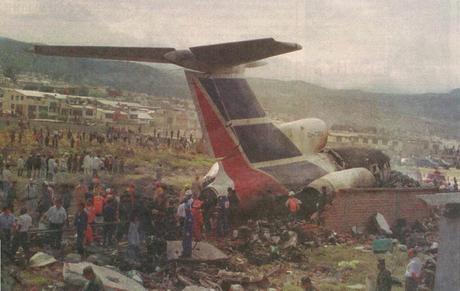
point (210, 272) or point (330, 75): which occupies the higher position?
point (330, 75)

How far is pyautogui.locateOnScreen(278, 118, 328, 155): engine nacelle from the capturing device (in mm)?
6145

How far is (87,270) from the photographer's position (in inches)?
227

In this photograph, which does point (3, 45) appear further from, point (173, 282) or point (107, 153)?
point (173, 282)

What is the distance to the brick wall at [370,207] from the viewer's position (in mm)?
6238

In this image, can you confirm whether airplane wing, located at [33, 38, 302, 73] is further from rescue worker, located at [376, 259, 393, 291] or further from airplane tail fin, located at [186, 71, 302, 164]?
rescue worker, located at [376, 259, 393, 291]

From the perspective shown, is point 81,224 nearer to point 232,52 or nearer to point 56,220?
point 56,220

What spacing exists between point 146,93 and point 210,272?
1475mm

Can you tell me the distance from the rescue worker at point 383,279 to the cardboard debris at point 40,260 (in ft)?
8.57

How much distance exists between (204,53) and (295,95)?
79 cm

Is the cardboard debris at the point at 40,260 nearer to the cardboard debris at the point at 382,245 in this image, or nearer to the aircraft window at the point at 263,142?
the aircraft window at the point at 263,142

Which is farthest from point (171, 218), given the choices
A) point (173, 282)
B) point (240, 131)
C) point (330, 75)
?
point (330, 75)

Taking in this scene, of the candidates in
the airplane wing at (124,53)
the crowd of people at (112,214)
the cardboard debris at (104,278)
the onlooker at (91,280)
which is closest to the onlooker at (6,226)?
the crowd of people at (112,214)

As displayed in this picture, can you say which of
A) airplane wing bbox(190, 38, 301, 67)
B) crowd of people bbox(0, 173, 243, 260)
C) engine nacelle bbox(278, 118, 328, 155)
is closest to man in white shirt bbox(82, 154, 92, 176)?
crowd of people bbox(0, 173, 243, 260)

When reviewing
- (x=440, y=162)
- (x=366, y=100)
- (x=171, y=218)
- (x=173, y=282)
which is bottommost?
(x=173, y=282)
